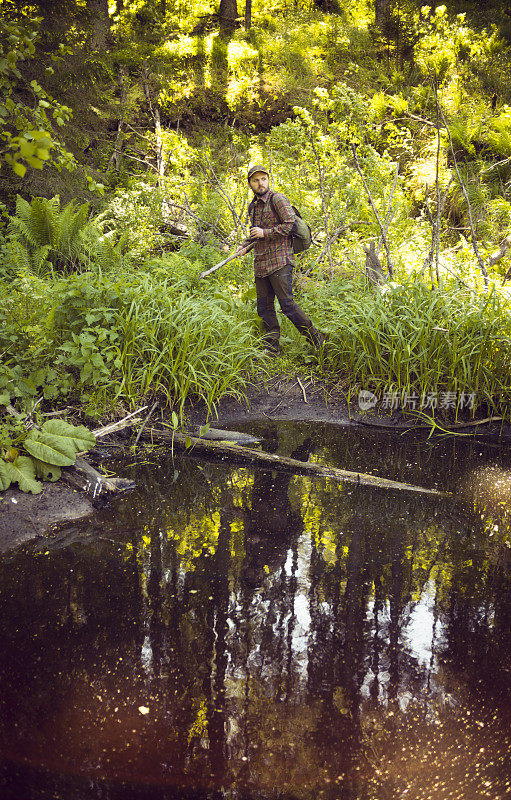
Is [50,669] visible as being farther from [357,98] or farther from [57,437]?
[357,98]

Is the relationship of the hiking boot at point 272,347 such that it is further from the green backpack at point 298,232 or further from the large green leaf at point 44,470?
the large green leaf at point 44,470

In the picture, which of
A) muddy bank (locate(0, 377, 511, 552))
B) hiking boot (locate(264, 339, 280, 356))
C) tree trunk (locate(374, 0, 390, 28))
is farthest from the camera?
tree trunk (locate(374, 0, 390, 28))

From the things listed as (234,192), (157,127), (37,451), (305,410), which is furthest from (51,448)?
(157,127)

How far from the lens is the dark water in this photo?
2.01 m

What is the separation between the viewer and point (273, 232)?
569 cm

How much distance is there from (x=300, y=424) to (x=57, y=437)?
2.44m

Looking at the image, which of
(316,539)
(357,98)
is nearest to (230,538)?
(316,539)

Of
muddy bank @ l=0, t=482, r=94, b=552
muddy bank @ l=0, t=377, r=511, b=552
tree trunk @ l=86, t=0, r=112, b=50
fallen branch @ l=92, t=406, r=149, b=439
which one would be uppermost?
tree trunk @ l=86, t=0, r=112, b=50

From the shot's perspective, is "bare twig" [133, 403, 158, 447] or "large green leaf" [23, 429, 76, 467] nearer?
"large green leaf" [23, 429, 76, 467]

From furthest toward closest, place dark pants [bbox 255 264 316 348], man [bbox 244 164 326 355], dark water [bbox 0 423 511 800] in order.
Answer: dark pants [bbox 255 264 316 348] → man [bbox 244 164 326 355] → dark water [bbox 0 423 511 800]

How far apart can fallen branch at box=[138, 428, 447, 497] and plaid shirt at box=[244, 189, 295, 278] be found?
2081 millimetres

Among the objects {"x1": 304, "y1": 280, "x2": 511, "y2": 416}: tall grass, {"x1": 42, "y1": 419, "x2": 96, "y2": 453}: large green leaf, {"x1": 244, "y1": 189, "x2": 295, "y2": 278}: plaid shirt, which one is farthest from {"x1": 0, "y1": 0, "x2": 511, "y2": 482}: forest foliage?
{"x1": 244, "y1": 189, "x2": 295, "y2": 278}: plaid shirt
